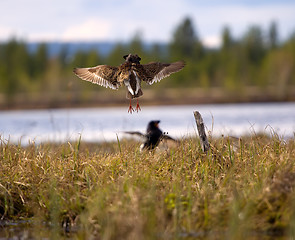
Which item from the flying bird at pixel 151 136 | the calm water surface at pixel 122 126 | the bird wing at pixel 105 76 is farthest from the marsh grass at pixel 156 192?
the bird wing at pixel 105 76

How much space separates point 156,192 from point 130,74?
7.96 ft

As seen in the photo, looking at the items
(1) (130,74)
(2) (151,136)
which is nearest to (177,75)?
(2) (151,136)

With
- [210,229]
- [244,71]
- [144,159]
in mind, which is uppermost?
[244,71]

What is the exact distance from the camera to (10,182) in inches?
275

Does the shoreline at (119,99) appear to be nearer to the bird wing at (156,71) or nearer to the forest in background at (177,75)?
the forest in background at (177,75)

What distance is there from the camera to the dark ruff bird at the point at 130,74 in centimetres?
795

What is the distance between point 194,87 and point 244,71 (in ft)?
29.0

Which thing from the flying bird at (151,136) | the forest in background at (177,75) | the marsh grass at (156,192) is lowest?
the marsh grass at (156,192)

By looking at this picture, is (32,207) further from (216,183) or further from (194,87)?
(194,87)

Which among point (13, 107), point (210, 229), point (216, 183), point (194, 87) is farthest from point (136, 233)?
point (194, 87)

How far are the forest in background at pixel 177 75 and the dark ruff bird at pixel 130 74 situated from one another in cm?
3679

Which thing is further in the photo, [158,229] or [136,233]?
[158,229]

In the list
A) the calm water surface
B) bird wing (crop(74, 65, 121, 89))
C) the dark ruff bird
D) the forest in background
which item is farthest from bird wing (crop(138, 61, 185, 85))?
the forest in background

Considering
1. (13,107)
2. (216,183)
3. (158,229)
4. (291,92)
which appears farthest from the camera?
(291,92)
